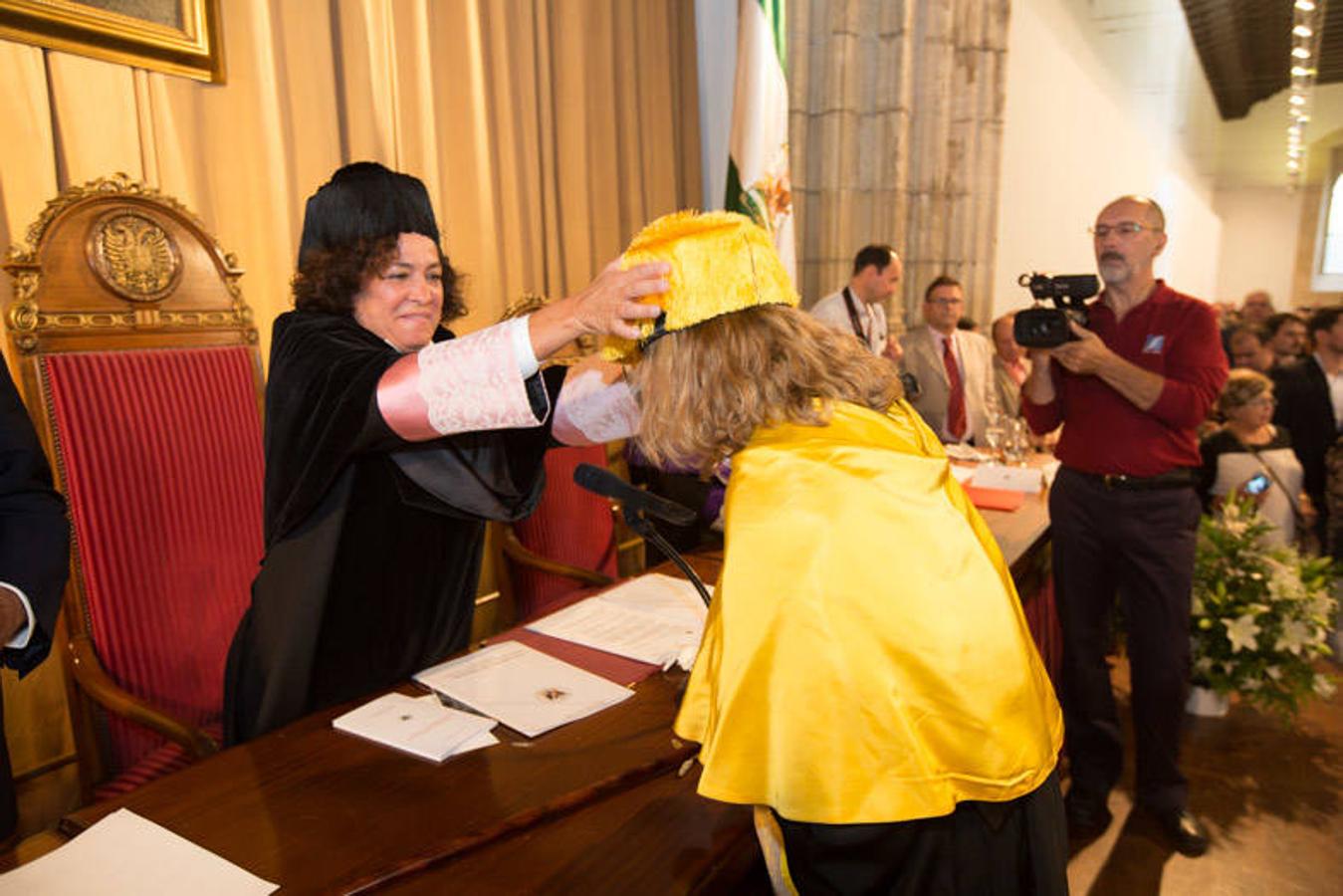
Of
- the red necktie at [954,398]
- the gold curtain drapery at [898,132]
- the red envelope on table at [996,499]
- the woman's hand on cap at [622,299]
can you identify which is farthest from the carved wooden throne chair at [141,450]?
the gold curtain drapery at [898,132]

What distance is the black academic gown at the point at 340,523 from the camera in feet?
4.42

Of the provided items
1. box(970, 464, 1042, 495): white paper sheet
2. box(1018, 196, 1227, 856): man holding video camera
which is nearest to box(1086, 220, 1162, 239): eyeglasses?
box(1018, 196, 1227, 856): man holding video camera

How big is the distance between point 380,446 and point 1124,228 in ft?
7.28

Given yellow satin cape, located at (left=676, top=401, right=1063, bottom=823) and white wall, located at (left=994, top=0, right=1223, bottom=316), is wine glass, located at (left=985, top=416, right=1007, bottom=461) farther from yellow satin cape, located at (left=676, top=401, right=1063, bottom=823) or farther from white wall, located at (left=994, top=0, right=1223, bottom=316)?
white wall, located at (left=994, top=0, right=1223, bottom=316)

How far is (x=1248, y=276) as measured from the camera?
13109mm

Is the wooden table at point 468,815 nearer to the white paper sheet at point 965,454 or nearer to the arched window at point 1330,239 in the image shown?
the white paper sheet at point 965,454

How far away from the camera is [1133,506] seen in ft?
7.79

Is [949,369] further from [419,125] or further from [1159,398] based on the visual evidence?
[419,125]

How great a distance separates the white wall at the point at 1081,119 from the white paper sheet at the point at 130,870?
284 inches

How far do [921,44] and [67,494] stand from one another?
A: 228 inches

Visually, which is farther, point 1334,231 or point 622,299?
point 1334,231

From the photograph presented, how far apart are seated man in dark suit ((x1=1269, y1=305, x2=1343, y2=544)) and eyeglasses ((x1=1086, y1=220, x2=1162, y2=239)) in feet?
8.28

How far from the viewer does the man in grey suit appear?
4.54 m

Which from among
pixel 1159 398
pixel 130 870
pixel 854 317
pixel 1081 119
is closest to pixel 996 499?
pixel 1159 398
